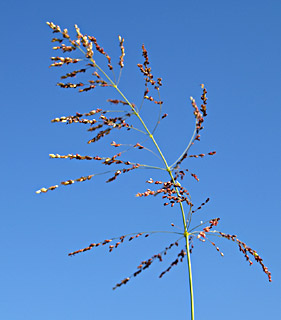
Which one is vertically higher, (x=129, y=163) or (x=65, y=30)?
(x=65, y=30)

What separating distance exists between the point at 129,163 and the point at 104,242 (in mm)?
672

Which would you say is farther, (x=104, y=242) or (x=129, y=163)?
(x=129, y=163)

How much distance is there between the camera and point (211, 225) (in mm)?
3779

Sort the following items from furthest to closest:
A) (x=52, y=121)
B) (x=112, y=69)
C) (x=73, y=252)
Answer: (x=112, y=69)
(x=52, y=121)
(x=73, y=252)

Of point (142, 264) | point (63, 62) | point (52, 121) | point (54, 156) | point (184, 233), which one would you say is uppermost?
point (63, 62)

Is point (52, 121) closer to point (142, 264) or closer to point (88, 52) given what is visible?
point (88, 52)

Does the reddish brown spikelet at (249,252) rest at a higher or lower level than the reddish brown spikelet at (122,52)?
lower

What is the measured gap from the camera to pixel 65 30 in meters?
3.68

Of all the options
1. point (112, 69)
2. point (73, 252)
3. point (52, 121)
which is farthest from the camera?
point (112, 69)

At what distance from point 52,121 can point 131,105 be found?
2.25 feet

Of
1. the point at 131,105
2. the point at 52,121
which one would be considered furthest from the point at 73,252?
the point at 131,105

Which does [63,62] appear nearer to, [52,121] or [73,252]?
[52,121]

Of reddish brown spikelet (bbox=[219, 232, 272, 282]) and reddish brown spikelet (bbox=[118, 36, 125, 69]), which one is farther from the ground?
reddish brown spikelet (bbox=[118, 36, 125, 69])

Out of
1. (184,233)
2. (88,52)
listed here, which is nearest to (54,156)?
(88,52)
